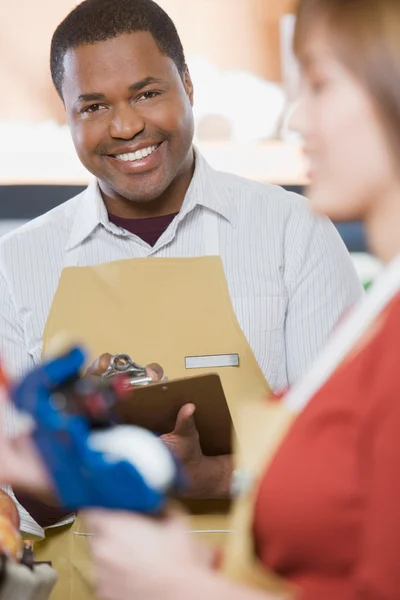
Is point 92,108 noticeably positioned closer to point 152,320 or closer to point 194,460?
point 152,320

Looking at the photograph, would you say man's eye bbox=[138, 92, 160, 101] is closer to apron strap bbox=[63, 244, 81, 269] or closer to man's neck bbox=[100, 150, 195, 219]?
man's neck bbox=[100, 150, 195, 219]

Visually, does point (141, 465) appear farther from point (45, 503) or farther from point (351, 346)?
point (45, 503)

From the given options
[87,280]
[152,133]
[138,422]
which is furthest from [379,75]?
[87,280]

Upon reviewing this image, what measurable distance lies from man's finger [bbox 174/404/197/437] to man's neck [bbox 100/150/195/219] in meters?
0.56

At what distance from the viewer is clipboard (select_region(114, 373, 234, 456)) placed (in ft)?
4.49

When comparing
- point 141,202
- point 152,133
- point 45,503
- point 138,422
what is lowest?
point 45,503

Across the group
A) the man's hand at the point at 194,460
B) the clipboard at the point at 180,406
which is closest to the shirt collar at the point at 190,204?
the man's hand at the point at 194,460

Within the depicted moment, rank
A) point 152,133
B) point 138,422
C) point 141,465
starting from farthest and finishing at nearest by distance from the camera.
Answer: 1. point 152,133
2. point 138,422
3. point 141,465

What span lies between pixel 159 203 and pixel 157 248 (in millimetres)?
99

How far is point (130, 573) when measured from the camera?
0.85 m

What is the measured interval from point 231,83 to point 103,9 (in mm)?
818

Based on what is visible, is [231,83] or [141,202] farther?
[231,83]

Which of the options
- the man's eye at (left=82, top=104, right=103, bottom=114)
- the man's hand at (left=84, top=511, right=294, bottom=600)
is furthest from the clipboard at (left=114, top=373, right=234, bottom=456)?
the man's eye at (left=82, top=104, right=103, bottom=114)

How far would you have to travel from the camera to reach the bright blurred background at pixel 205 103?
2.55m
